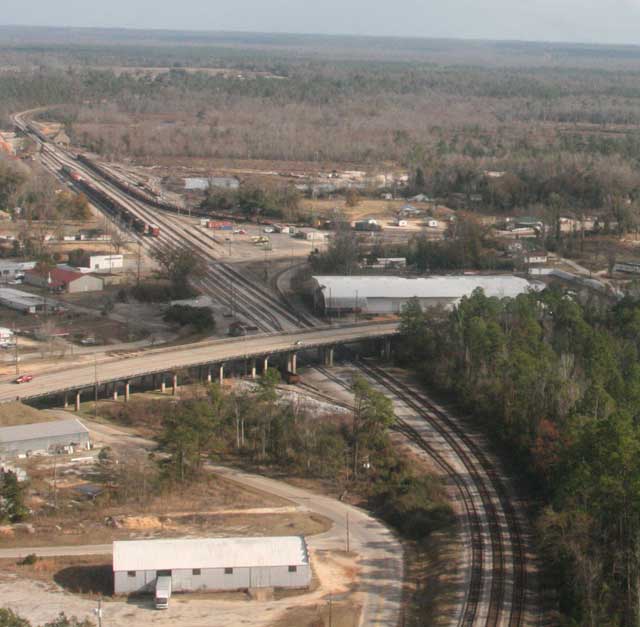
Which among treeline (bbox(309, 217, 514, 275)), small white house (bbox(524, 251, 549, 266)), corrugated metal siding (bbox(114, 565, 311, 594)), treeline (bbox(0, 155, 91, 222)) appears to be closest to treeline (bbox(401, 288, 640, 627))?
corrugated metal siding (bbox(114, 565, 311, 594))

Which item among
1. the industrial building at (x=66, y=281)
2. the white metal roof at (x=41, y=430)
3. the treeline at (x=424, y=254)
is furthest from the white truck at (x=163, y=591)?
the treeline at (x=424, y=254)

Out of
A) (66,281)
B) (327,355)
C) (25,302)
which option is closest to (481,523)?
(327,355)

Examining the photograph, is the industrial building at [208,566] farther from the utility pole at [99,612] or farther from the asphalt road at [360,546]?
the asphalt road at [360,546]

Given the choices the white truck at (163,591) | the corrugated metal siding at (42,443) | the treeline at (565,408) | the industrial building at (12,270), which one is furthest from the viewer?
the industrial building at (12,270)

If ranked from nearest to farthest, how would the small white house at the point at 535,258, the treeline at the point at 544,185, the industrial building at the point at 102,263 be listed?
the industrial building at the point at 102,263, the small white house at the point at 535,258, the treeline at the point at 544,185

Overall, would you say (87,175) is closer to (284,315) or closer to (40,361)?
(284,315)

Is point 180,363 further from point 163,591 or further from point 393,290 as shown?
point 163,591

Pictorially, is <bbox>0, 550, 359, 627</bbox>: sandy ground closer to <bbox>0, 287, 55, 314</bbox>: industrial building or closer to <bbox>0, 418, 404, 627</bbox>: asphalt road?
<bbox>0, 418, 404, 627</bbox>: asphalt road
